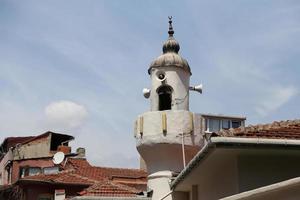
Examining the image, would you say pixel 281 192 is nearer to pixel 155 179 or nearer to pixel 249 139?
pixel 249 139

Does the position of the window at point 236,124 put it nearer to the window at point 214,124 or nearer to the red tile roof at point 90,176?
the window at point 214,124

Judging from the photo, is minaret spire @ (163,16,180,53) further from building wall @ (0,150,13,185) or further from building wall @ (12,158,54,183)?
building wall @ (0,150,13,185)

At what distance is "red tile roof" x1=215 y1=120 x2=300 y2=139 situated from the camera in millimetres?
10227

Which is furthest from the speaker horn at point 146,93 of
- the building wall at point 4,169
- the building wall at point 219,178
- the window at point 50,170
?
the building wall at point 4,169

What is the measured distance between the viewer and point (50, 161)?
3712 centimetres

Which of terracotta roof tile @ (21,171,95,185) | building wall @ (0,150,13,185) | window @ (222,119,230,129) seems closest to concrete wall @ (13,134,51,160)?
building wall @ (0,150,13,185)

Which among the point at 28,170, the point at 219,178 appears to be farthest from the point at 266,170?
the point at 28,170

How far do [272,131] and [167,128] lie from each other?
800 centimetres

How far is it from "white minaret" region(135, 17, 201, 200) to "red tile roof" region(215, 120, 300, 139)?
21.9 feet

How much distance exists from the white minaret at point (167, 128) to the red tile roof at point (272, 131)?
263 inches

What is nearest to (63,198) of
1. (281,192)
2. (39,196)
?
(39,196)

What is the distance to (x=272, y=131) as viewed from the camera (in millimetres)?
10875

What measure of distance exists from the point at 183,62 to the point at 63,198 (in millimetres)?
10075

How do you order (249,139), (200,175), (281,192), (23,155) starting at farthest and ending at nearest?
1. (23,155)
2. (200,175)
3. (249,139)
4. (281,192)
